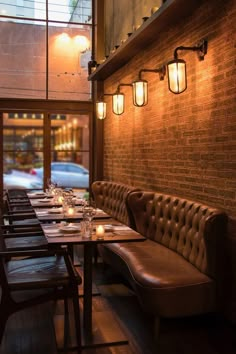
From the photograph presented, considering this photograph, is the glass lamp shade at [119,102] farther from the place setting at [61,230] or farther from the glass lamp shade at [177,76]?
the place setting at [61,230]

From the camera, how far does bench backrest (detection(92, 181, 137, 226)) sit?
577 cm

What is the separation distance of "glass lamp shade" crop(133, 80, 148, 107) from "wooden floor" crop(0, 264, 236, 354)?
2356 mm

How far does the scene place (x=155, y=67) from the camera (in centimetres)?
527

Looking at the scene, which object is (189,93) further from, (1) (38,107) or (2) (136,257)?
(1) (38,107)

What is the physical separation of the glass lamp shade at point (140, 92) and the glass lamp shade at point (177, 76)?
3.21 feet

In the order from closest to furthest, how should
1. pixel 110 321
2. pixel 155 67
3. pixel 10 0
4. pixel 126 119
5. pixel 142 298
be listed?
pixel 142 298 → pixel 110 321 → pixel 155 67 → pixel 126 119 → pixel 10 0

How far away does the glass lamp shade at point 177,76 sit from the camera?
158 inches

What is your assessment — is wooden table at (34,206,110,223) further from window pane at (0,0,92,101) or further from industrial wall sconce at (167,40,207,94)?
window pane at (0,0,92,101)

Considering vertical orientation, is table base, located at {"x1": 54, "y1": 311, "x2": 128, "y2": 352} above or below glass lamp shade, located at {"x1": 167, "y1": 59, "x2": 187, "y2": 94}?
below

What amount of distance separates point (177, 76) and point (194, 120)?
48cm

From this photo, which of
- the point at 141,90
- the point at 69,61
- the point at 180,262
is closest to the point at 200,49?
the point at 141,90

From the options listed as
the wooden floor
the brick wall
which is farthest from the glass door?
the wooden floor

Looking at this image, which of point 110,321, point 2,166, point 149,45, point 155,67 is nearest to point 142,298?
point 110,321

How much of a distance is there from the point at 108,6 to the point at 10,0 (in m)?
1.76
